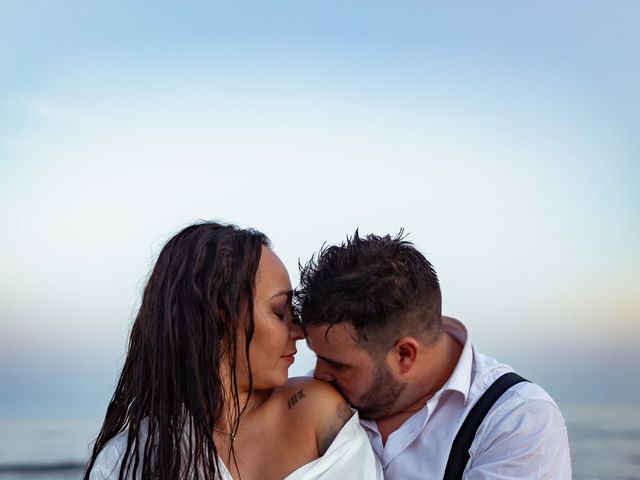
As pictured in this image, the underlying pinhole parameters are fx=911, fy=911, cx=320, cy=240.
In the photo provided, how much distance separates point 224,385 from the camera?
2299mm

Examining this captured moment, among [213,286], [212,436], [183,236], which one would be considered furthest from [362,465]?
[183,236]

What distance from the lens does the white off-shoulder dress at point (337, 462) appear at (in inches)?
84.8

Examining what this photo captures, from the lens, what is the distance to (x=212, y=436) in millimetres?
2295

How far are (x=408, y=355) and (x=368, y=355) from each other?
0.11 meters

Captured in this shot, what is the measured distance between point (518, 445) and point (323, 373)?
54cm

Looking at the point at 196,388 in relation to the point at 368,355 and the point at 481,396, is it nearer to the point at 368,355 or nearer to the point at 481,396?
the point at 368,355

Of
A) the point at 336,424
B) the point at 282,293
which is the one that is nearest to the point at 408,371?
the point at 336,424

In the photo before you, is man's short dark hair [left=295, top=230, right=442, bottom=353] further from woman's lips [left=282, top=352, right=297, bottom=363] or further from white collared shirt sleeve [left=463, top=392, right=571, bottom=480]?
white collared shirt sleeve [left=463, top=392, right=571, bottom=480]

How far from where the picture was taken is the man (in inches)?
88.5

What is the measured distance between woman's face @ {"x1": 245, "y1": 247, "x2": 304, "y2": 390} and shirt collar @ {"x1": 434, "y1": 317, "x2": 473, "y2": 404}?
0.41 meters

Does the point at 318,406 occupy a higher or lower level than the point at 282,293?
lower

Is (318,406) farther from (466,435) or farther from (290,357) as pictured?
(466,435)

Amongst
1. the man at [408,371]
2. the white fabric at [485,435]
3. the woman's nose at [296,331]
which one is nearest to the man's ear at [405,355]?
the man at [408,371]

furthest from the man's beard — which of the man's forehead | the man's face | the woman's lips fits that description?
the woman's lips
